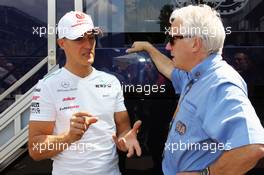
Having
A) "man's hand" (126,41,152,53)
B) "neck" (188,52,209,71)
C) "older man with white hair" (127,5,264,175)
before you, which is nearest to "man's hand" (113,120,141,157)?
"older man with white hair" (127,5,264,175)

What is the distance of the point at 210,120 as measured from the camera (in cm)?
139

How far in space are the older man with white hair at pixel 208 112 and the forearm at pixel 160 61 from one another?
23.4 inches

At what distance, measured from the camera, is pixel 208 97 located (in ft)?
4.69

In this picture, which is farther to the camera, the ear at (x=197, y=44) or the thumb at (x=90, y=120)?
the thumb at (x=90, y=120)

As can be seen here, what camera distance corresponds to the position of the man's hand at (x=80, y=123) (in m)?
1.67

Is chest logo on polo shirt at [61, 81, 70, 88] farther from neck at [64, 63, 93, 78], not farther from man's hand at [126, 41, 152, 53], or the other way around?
man's hand at [126, 41, 152, 53]

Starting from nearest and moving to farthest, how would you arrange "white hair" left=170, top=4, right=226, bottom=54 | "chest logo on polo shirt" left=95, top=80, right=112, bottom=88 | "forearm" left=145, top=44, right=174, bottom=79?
"white hair" left=170, top=4, right=226, bottom=54 < "chest logo on polo shirt" left=95, top=80, right=112, bottom=88 < "forearm" left=145, top=44, right=174, bottom=79

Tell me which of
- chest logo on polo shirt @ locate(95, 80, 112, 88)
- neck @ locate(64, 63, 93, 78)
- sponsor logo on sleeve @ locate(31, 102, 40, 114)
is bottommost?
sponsor logo on sleeve @ locate(31, 102, 40, 114)

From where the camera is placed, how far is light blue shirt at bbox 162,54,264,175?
1354 mm

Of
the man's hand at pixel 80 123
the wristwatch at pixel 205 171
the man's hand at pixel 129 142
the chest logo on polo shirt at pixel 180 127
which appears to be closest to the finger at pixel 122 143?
the man's hand at pixel 129 142

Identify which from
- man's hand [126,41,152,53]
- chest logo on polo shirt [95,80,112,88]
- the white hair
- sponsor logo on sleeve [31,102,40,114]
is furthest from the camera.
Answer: man's hand [126,41,152,53]

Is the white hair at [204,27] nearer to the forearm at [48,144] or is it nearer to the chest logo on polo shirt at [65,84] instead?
the chest logo on polo shirt at [65,84]

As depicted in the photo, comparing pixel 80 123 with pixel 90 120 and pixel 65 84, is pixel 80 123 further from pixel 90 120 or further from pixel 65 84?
pixel 65 84

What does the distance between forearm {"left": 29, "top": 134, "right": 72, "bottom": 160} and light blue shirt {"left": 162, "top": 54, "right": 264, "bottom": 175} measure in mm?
465
